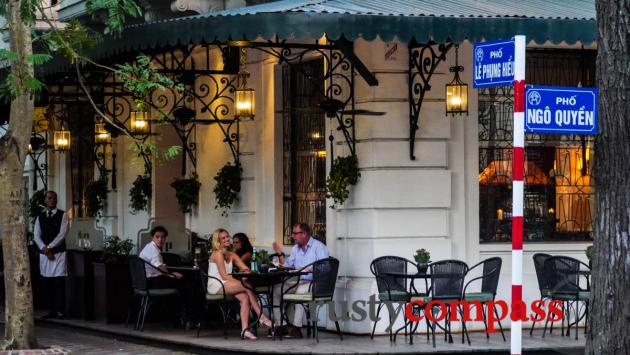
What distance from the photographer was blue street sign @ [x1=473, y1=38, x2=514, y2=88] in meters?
9.55

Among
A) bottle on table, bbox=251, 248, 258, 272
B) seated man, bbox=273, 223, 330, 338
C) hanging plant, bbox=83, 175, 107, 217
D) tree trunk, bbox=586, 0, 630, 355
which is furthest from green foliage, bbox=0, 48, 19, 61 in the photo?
hanging plant, bbox=83, 175, 107, 217

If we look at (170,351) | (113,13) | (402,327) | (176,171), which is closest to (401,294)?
(402,327)

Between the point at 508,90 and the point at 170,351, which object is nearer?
the point at 170,351

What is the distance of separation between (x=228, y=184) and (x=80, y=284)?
2563 mm

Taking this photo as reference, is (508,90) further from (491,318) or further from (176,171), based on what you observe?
(176,171)

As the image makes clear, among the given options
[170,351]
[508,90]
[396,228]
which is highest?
[508,90]

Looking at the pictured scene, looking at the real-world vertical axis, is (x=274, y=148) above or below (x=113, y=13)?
below

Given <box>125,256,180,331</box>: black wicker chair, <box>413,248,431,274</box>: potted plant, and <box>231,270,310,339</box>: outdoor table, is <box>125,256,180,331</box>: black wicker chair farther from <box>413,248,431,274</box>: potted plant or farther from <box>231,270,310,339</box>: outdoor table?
<box>413,248,431,274</box>: potted plant

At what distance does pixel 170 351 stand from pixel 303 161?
147 inches

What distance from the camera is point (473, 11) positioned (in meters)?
15.6

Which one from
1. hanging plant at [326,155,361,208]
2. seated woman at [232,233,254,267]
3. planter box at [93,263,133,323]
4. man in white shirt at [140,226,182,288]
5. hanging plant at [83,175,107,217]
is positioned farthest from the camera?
hanging plant at [83,175,107,217]

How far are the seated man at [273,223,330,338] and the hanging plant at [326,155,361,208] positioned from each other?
22.5 inches

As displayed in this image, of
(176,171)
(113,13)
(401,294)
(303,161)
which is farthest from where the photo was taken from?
(176,171)

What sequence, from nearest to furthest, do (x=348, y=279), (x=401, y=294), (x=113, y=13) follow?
(x=113, y=13) → (x=401, y=294) → (x=348, y=279)
